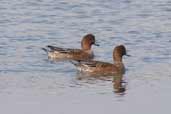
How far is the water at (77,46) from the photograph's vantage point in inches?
592

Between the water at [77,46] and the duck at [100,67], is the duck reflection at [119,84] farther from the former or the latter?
the duck at [100,67]

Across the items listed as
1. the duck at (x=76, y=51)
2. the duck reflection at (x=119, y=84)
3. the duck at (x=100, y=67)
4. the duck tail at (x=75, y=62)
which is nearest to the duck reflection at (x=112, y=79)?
the duck reflection at (x=119, y=84)

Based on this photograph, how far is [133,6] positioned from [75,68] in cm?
774

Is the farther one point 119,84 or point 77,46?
point 77,46

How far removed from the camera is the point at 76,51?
21.0m

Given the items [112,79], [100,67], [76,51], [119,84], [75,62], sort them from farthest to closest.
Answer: [76,51] < [75,62] < [100,67] < [112,79] < [119,84]

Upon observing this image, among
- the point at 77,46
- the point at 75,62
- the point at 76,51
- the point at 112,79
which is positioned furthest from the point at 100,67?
the point at 77,46

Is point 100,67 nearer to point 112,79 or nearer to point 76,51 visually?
point 112,79

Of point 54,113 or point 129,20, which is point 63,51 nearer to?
point 129,20

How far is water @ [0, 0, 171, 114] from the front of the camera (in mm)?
15039

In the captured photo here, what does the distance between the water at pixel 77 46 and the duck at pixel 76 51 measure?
7.9 inches

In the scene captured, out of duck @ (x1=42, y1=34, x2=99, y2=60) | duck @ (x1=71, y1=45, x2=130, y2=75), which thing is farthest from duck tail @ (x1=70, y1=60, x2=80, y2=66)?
duck @ (x1=42, y1=34, x2=99, y2=60)

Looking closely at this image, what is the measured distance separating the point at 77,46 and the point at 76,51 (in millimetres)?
1069

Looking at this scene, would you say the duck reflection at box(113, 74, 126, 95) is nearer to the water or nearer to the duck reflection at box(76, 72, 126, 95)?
the duck reflection at box(76, 72, 126, 95)
